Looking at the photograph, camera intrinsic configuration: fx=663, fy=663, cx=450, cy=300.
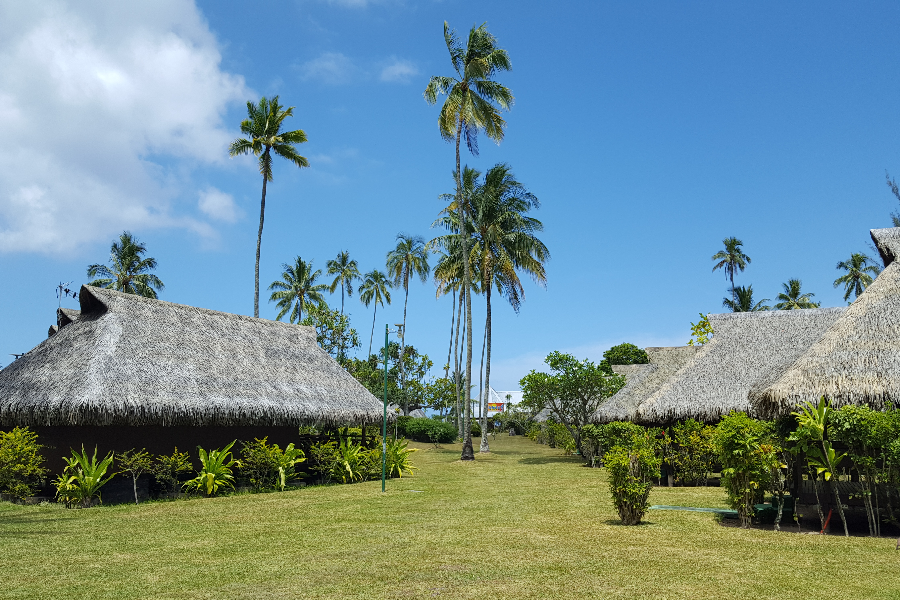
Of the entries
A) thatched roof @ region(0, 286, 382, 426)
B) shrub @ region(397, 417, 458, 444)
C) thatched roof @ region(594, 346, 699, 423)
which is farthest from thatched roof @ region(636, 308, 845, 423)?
shrub @ region(397, 417, 458, 444)

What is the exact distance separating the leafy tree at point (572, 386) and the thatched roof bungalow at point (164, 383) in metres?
9.41

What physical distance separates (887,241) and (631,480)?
8.93m

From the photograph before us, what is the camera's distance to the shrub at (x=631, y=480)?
447 inches

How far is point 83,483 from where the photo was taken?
14516 mm

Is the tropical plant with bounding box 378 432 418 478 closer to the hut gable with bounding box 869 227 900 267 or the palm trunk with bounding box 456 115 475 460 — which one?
the palm trunk with bounding box 456 115 475 460

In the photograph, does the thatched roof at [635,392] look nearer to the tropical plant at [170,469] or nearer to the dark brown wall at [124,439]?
the dark brown wall at [124,439]

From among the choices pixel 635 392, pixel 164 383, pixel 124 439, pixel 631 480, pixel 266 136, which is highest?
pixel 266 136

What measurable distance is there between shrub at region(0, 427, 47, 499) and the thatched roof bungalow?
17.2 inches

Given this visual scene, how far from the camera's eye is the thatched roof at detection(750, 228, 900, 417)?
11.1 meters

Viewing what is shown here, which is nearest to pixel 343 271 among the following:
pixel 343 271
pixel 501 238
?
pixel 343 271

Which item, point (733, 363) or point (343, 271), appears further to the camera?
point (343, 271)

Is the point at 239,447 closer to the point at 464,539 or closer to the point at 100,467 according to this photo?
the point at 100,467

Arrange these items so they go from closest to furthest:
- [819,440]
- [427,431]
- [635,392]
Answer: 1. [819,440]
2. [635,392]
3. [427,431]

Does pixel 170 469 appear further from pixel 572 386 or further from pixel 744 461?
pixel 572 386
